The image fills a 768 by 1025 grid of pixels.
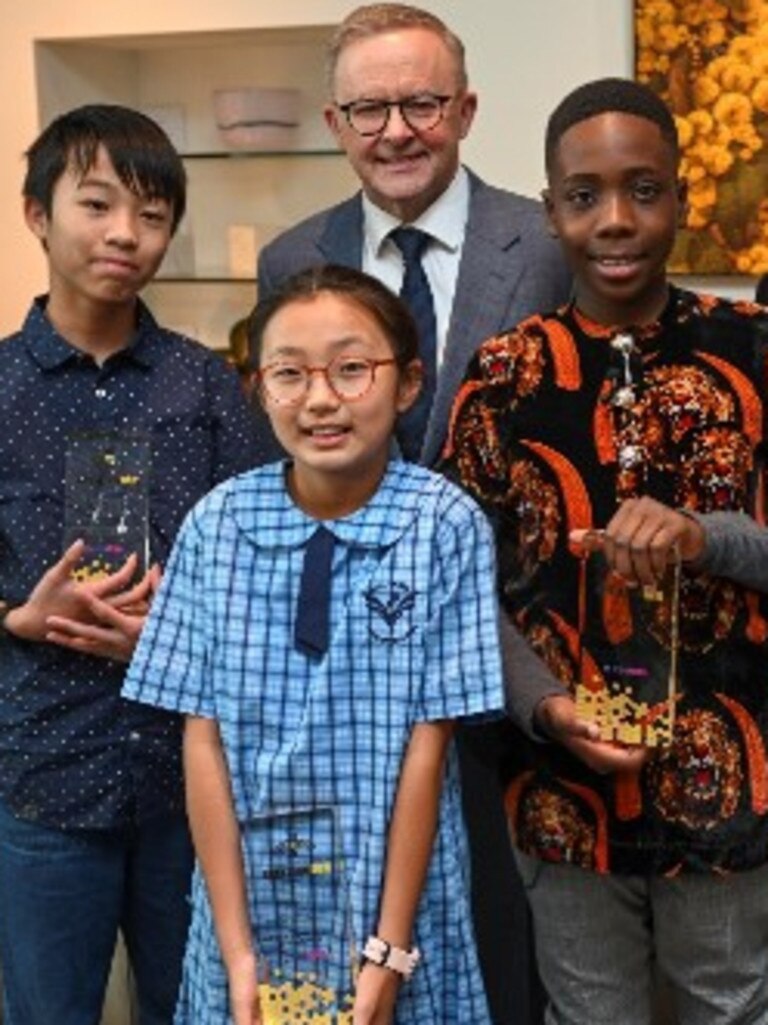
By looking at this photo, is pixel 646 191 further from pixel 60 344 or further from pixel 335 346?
pixel 60 344

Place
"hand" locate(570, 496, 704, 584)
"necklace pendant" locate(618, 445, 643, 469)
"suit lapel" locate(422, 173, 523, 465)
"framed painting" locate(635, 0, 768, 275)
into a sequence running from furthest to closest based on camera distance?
"framed painting" locate(635, 0, 768, 275) → "suit lapel" locate(422, 173, 523, 465) → "necklace pendant" locate(618, 445, 643, 469) → "hand" locate(570, 496, 704, 584)

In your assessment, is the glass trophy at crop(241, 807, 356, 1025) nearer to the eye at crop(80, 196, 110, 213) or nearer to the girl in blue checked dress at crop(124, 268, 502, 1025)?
the girl in blue checked dress at crop(124, 268, 502, 1025)

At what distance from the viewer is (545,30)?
10.4 ft

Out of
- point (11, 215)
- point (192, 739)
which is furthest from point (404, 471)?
point (11, 215)

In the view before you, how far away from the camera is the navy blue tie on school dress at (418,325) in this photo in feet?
6.40

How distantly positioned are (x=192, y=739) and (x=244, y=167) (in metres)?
2.54

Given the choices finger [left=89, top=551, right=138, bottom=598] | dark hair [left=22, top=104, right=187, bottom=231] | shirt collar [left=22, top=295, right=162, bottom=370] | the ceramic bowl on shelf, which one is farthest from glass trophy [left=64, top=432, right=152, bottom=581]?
the ceramic bowl on shelf

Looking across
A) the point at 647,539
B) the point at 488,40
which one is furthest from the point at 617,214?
the point at 488,40

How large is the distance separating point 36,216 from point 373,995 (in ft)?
3.41

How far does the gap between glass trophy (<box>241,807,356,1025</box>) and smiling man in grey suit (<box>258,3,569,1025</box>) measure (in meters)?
0.49

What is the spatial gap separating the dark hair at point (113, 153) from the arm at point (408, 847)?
770 mm

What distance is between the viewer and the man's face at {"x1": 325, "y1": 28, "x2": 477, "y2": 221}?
6.32 feet

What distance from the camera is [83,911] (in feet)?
5.91

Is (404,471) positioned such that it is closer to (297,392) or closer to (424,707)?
(297,392)
